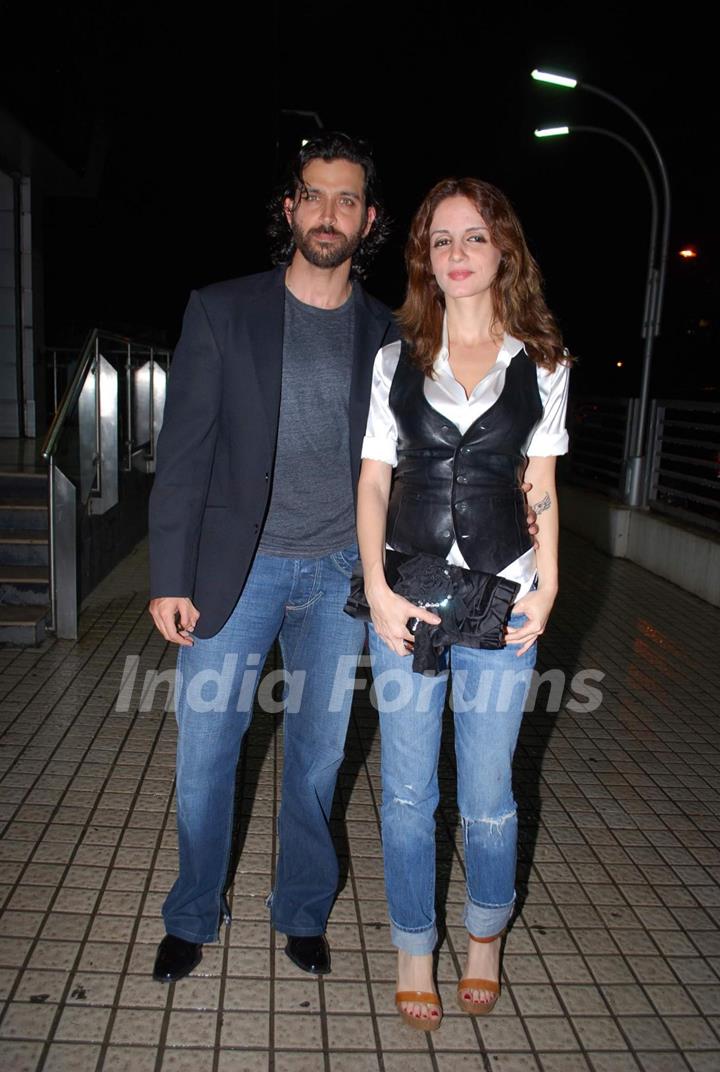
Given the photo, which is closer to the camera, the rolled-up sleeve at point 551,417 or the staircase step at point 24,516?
the rolled-up sleeve at point 551,417

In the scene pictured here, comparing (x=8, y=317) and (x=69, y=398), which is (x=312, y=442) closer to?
(x=69, y=398)

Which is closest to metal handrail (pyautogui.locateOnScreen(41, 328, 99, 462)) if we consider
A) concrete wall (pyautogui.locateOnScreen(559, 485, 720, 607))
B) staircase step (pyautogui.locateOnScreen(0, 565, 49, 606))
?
staircase step (pyautogui.locateOnScreen(0, 565, 49, 606))

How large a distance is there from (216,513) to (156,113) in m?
14.9

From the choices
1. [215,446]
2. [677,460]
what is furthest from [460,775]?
[677,460]

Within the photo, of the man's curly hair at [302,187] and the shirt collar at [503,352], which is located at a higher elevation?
the man's curly hair at [302,187]

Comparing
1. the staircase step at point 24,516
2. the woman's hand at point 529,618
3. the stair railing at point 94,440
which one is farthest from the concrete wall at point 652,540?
the woman's hand at point 529,618

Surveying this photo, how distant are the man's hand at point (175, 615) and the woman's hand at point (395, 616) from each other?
1.66ft

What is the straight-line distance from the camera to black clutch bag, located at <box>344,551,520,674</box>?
2217mm

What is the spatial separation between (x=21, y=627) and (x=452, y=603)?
390 cm

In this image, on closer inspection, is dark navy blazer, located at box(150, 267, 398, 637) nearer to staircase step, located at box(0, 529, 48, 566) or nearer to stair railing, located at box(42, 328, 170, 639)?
stair railing, located at box(42, 328, 170, 639)

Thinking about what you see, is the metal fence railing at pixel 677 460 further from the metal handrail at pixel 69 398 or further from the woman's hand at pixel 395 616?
the woman's hand at pixel 395 616

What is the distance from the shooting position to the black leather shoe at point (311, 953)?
8.64 feet

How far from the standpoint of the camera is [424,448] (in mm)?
2311

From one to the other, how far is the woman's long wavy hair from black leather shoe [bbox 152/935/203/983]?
1690mm
